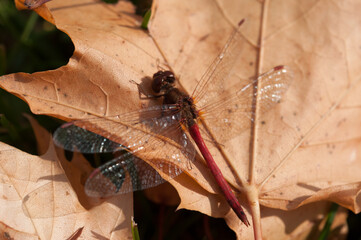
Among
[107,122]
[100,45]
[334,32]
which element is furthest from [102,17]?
[334,32]

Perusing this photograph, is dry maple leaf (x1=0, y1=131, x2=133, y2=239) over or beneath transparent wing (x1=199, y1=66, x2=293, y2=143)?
beneath

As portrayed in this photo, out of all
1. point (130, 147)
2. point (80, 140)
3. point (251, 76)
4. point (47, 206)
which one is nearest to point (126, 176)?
point (130, 147)

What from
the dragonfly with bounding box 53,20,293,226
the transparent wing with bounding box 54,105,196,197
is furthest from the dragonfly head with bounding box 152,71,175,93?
the transparent wing with bounding box 54,105,196,197

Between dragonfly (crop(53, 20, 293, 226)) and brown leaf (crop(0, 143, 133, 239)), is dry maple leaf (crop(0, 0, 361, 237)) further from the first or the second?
brown leaf (crop(0, 143, 133, 239))

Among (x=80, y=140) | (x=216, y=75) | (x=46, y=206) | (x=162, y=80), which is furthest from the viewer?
(x=216, y=75)

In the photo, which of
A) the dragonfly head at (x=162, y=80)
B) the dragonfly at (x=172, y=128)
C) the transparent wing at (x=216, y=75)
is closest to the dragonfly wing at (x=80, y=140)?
the dragonfly at (x=172, y=128)

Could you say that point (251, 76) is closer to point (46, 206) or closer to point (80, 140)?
point (80, 140)

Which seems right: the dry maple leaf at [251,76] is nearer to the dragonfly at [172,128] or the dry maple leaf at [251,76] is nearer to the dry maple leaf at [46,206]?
the dragonfly at [172,128]
